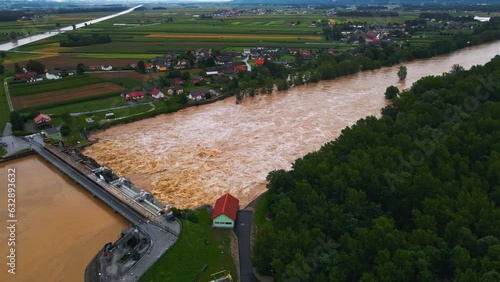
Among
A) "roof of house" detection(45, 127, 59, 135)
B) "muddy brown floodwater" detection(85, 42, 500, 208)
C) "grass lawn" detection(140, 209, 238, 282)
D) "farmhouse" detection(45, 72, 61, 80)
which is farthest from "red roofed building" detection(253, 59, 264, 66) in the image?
"grass lawn" detection(140, 209, 238, 282)

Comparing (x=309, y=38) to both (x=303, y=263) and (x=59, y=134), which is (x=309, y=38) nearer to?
(x=59, y=134)

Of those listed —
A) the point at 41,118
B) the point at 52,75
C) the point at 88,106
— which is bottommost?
the point at 88,106

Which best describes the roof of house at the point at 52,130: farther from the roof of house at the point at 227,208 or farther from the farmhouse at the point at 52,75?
the farmhouse at the point at 52,75

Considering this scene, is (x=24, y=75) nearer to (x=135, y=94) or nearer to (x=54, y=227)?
(x=135, y=94)

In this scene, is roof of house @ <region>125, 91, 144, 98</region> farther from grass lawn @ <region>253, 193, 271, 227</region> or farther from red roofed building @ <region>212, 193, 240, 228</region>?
red roofed building @ <region>212, 193, 240, 228</region>

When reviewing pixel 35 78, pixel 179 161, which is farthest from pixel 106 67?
pixel 179 161

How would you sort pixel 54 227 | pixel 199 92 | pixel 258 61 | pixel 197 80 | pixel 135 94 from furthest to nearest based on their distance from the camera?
pixel 258 61 < pixel 197 80 < pixel 199 92 < pixel 135 94 < pixel 54 227

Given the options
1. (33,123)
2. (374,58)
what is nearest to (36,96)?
(33,123)
